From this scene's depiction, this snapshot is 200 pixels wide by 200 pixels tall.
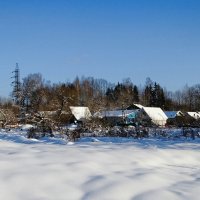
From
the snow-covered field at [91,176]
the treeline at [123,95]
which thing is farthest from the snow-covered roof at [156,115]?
the snow-covered field at [91,176]

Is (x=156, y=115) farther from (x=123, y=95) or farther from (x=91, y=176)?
(x=91, y=176)

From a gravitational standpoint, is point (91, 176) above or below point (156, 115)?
below

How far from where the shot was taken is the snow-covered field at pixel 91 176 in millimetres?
5070

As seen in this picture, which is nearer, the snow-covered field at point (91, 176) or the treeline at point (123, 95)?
the snow-covered field at point (91, 176)

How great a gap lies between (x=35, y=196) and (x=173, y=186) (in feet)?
6.25

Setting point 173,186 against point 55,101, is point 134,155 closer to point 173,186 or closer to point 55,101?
point 173,186

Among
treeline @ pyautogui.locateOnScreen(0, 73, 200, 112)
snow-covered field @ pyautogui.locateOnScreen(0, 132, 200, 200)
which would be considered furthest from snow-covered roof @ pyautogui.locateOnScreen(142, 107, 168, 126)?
snow-covered field @ pyautogui.locateOnScreen(0, 132, 200, 200)

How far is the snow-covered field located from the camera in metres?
5.07

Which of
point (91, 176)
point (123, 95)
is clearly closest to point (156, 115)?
point (123, 95)

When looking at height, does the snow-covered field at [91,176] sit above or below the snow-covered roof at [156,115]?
below

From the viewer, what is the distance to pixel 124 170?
653 cm

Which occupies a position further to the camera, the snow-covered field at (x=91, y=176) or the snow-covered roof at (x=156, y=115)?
the snow-covered roof at (x=156, y=115)

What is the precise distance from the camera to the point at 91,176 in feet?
19.2

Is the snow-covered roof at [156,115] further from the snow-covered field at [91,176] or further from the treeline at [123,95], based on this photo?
the snow-covered field at [91,176]
